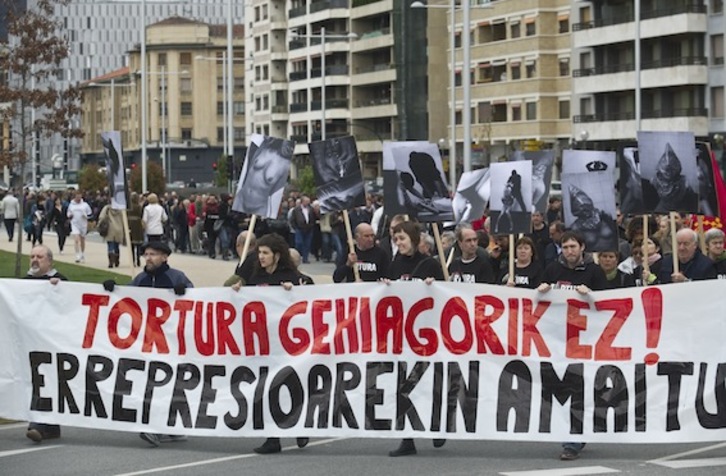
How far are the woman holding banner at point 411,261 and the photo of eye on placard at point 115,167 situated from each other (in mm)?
6126

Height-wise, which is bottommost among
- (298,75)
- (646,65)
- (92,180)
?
(92,180)

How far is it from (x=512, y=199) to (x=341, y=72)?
3927 inches

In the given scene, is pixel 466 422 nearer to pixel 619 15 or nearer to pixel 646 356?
pixel 646 356

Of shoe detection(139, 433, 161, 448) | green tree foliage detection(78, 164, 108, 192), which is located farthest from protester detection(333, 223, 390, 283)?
green tree foliage detection(78, 164, 108, 192)

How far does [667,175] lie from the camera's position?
15266mm

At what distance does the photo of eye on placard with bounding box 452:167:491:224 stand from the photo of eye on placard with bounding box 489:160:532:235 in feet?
22.6

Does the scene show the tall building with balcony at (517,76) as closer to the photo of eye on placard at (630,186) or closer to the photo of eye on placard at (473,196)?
the photo of eye on placard at (473,196)

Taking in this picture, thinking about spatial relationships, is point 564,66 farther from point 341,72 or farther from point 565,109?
point 341,72

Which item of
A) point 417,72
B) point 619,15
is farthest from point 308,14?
point 619,15

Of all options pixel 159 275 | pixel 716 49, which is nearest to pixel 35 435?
pixel 159 275

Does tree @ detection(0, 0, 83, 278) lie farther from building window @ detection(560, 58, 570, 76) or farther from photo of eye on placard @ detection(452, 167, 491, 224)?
building window @ detection(560, 58, 570, 76)

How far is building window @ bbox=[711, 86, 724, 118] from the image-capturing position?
7456 cm

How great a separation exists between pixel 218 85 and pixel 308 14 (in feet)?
163

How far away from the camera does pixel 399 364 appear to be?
13336 millimetres
